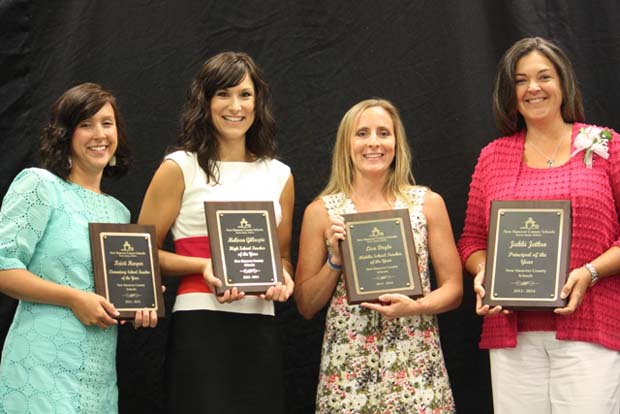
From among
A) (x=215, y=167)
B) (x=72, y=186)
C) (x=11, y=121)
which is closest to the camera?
(x=72, y=186)

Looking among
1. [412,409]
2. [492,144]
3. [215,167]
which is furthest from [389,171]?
[412,409]

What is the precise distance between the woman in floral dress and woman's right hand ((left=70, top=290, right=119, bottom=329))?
2.45 feet

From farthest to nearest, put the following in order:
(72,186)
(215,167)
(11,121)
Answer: (11,121) < (215,167) < (72,186)

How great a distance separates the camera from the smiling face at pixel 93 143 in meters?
3.20

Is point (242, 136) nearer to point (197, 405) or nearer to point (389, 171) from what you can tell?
point (389, 171)

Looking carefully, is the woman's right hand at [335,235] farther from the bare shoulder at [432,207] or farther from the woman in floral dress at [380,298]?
the bare shoulder at [432,207]

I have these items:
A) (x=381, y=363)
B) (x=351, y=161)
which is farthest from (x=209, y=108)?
(x=381, y=363)

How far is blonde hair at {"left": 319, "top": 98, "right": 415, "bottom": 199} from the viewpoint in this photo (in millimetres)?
3500

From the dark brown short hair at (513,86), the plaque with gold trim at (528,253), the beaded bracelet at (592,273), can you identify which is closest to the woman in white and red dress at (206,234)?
the plaque with gold trim at (528,253)

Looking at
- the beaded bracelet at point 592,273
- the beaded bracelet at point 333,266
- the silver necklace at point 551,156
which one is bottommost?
the beaded bracelet at point 592,273

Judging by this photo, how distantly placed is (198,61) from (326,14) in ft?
1.86

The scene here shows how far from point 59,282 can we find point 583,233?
173cm

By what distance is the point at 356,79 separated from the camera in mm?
4027

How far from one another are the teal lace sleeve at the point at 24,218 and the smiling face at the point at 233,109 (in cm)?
64
